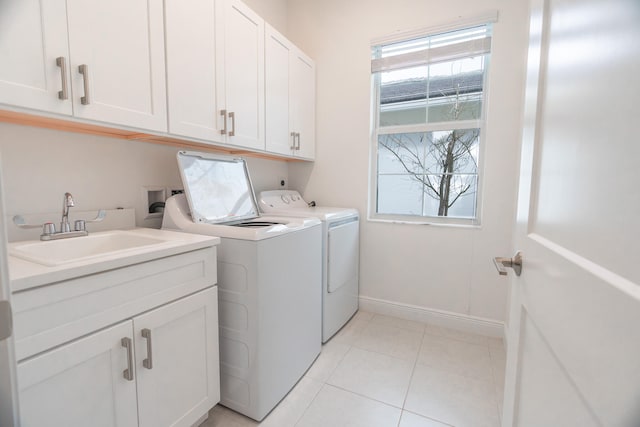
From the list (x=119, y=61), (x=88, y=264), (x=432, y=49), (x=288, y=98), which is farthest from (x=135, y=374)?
(x=432, y=49)

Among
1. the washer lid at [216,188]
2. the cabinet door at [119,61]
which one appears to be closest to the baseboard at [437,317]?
the washer lid at [216,188]

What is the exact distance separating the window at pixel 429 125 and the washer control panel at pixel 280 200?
70 centimetres

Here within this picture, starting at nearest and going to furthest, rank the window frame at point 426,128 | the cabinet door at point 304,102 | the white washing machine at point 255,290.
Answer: the white washing machine at point 255,290 → the window frame at point 426,128 → the cabinet door at point 304,102

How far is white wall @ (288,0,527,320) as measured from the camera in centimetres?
205

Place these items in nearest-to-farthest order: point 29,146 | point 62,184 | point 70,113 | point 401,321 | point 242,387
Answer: point 70,113 → point 29,146 → point 62,184 → point 242,387 → point 401,321

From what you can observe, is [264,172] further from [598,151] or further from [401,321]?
[598,151]

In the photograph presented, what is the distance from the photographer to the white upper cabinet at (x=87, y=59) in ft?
2.94

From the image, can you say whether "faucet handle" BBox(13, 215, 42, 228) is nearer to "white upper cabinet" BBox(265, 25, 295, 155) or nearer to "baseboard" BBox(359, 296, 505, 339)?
"white upper cabinet" BBox(265, 25, 295, 155)

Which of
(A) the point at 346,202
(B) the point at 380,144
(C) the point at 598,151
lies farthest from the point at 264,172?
(C) the point at 598,151

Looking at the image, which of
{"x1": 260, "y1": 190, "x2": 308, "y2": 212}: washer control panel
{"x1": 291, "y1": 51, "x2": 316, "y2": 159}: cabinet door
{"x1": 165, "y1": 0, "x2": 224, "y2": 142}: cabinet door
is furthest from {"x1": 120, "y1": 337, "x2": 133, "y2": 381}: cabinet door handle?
{"x1": 291, "y1": 51, "x2": 316, "y2": 159}: cabinet door

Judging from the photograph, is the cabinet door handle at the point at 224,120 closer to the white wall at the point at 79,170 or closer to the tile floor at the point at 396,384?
the white wall at the point at 79,170

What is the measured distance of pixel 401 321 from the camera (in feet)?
8.04

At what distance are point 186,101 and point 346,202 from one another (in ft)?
5.28

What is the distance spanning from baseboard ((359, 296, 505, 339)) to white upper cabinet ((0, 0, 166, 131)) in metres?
2.18
